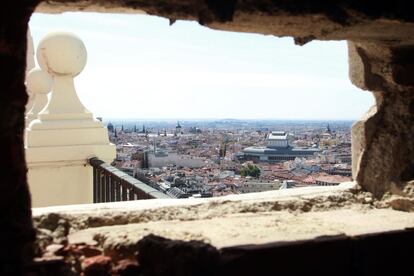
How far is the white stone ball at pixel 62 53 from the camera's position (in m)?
4.85

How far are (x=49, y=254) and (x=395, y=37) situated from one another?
1.79 metres

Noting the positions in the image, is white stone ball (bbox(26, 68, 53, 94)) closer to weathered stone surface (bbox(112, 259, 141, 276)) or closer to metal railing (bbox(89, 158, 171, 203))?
metal railing (bbox(89, 158, 171, 203))

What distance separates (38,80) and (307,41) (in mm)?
5353

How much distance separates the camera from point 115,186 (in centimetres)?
399

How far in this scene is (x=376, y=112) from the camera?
8.58ft

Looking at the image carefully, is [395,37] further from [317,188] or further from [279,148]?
[279,148]

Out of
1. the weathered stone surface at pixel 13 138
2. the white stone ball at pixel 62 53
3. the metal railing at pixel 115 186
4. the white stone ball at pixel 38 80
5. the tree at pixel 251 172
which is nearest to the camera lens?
the weathered stone surface at pixel 13 138

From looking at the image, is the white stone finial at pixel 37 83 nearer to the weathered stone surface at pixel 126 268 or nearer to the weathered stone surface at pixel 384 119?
the weathered stone surface at pixel 384 119

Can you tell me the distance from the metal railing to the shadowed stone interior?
114cm

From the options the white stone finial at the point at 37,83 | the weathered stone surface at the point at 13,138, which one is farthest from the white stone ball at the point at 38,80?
the weathered stone surface at the point at 13,138

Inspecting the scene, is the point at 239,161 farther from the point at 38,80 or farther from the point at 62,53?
the point at 62,53

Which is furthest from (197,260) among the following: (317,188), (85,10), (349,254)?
(317,188)

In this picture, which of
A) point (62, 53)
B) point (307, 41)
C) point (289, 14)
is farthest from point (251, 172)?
point (289, 14)

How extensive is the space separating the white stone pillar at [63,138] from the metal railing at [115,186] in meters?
0.18
